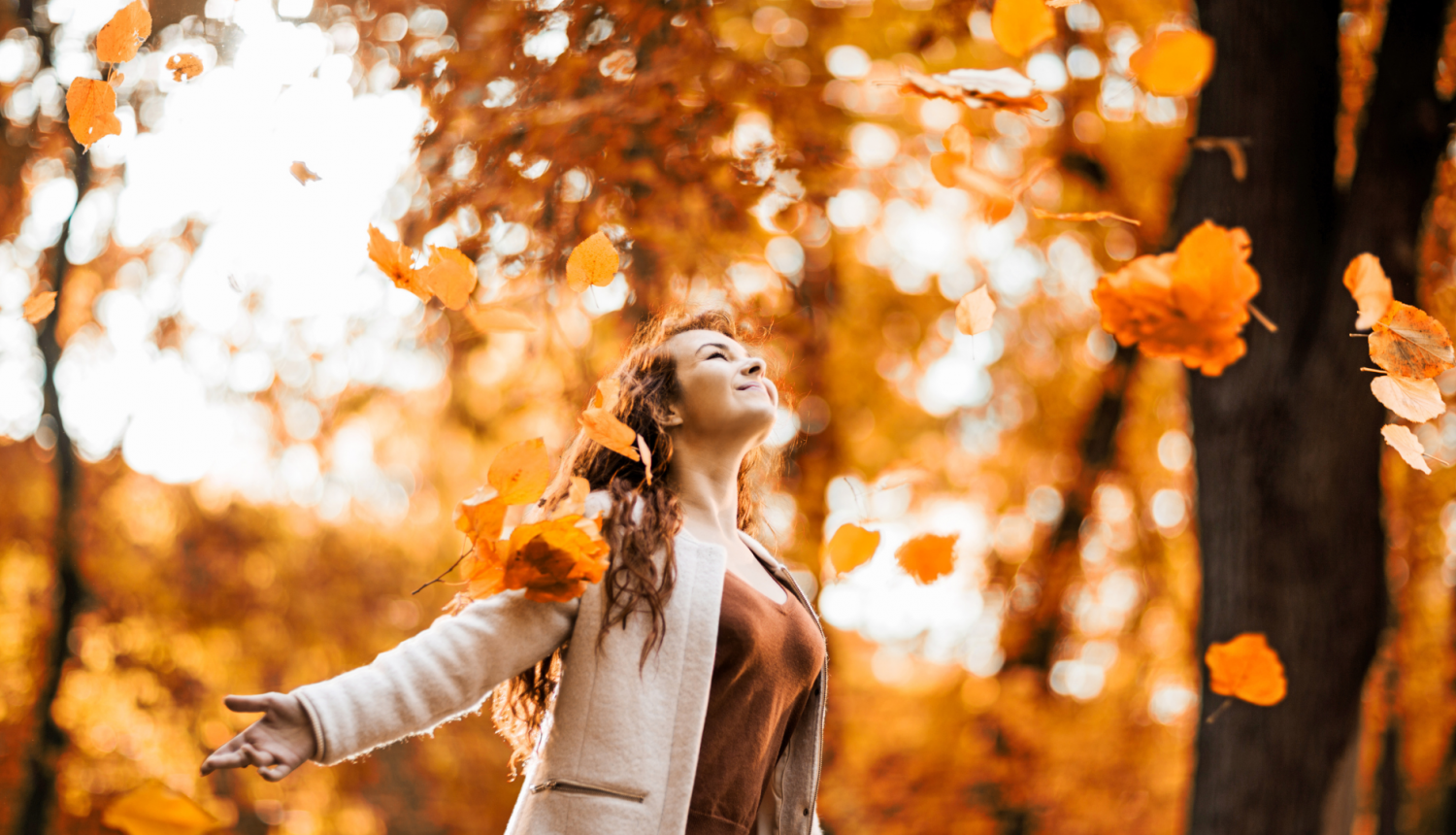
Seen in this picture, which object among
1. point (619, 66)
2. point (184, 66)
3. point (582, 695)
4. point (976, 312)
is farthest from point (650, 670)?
point (619, 66)

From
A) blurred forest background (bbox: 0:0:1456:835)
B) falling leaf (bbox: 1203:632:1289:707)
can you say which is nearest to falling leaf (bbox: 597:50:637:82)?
blurred forest background (bbox: 0:0:1456:835)

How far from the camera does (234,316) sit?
20.7 ft

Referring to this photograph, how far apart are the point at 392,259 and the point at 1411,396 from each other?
2022mm

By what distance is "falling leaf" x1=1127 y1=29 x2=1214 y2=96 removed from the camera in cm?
322

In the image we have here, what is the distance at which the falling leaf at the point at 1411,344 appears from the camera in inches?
70.9

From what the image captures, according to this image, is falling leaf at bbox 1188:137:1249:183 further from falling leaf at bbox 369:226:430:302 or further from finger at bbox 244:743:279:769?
finger at bbox 244:743:279:769

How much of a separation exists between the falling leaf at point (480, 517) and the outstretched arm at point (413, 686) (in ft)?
0.38

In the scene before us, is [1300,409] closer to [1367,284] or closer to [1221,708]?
[1367,284]

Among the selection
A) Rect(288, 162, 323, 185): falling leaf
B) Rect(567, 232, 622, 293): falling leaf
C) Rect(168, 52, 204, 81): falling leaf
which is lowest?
Rect(567, 232, 622, 293): falling leaf

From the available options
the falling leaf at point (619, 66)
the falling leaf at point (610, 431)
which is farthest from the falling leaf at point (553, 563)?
the falling leaf at point (619, 66)

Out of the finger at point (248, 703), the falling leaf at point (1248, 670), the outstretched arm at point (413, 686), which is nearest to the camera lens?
the finger at point (248, 703)

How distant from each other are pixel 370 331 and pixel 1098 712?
6078 mm

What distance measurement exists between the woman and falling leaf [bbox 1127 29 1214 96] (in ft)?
6.66

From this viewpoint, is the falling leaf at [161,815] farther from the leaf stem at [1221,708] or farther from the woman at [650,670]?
the leaf stem at [1221,708]
